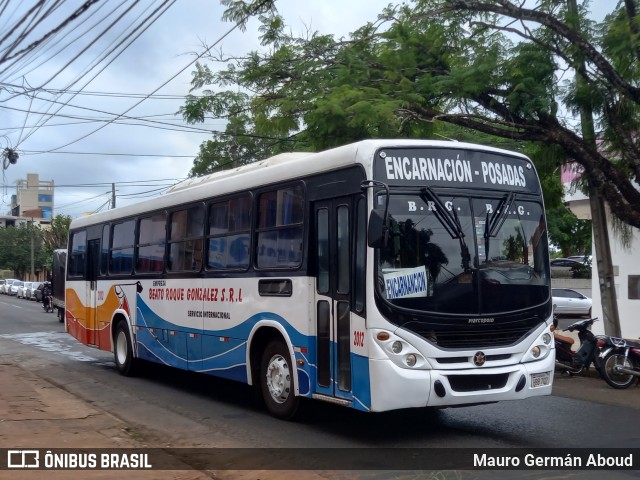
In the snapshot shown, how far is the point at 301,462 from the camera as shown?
806cm

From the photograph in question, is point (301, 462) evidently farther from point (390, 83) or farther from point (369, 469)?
point (390, 83)

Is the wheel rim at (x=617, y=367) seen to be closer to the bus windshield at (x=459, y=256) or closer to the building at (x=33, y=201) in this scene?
the bus windshield at (x=459, y=256)

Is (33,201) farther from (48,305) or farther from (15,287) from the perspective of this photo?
(48,305)

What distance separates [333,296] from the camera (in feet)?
29.7

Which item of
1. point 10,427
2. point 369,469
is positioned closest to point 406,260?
point 369,469

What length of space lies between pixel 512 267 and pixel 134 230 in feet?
25.9

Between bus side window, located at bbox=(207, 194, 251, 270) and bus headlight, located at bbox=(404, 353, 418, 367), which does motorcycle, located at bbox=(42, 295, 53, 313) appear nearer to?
bus side window, located at bbox=(207, 194, 251, 270)

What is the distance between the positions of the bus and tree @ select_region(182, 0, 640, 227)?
425 cm

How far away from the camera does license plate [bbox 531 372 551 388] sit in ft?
29.4

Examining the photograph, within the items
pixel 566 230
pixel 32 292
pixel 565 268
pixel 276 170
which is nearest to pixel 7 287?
pixel 32 292

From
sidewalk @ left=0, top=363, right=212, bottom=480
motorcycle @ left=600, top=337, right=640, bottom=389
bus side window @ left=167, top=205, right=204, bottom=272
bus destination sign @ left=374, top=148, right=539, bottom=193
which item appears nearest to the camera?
sidewalk @ left=0, top=363, right=212, bottom=480

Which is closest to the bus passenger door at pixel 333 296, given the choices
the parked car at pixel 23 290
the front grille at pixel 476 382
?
the front grille at pixel 476 382

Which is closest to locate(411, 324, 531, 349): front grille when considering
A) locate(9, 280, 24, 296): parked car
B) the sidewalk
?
the sidewalk

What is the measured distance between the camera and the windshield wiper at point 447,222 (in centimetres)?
868
